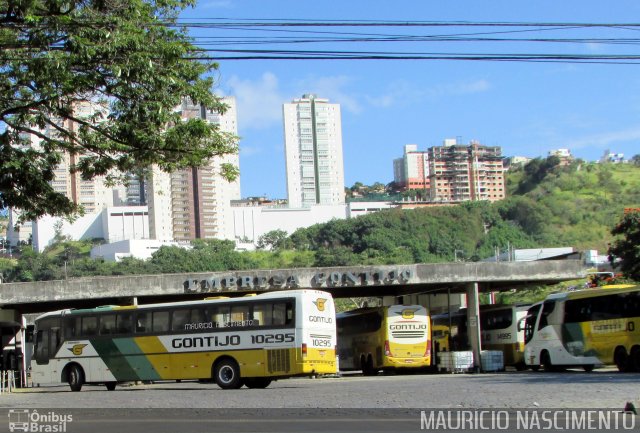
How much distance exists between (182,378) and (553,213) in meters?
140

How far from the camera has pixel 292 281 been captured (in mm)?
34906

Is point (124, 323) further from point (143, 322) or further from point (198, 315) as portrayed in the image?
point (198, 315)

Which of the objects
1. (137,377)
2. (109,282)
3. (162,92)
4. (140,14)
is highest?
(140,14)

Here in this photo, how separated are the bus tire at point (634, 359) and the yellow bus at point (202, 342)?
8749 millimetres

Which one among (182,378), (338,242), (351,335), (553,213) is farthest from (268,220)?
(182,378)

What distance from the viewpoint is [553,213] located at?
158750 mm

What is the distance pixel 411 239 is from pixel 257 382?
406 ft

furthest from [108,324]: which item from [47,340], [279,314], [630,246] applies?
[630,246]

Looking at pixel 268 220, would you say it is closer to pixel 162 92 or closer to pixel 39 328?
pixel 39 328

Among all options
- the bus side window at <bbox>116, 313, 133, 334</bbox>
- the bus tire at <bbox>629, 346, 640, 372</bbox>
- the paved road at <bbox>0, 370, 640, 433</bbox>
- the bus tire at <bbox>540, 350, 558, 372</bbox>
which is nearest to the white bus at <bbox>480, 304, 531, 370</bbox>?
the bus tire at <bbox>540, 350, 558, 372</bbox>

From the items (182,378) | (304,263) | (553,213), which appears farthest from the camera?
(553,213)

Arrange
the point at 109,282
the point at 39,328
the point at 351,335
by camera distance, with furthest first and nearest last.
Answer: the point at 351,335
the point at 109,282
the point at 39,328

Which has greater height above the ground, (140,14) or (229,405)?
(140,14)

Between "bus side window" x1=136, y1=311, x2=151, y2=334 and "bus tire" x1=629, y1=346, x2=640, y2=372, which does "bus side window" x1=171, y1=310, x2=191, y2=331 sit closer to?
"bus side window" x1=136, y1=311, x2=151, y2=334
